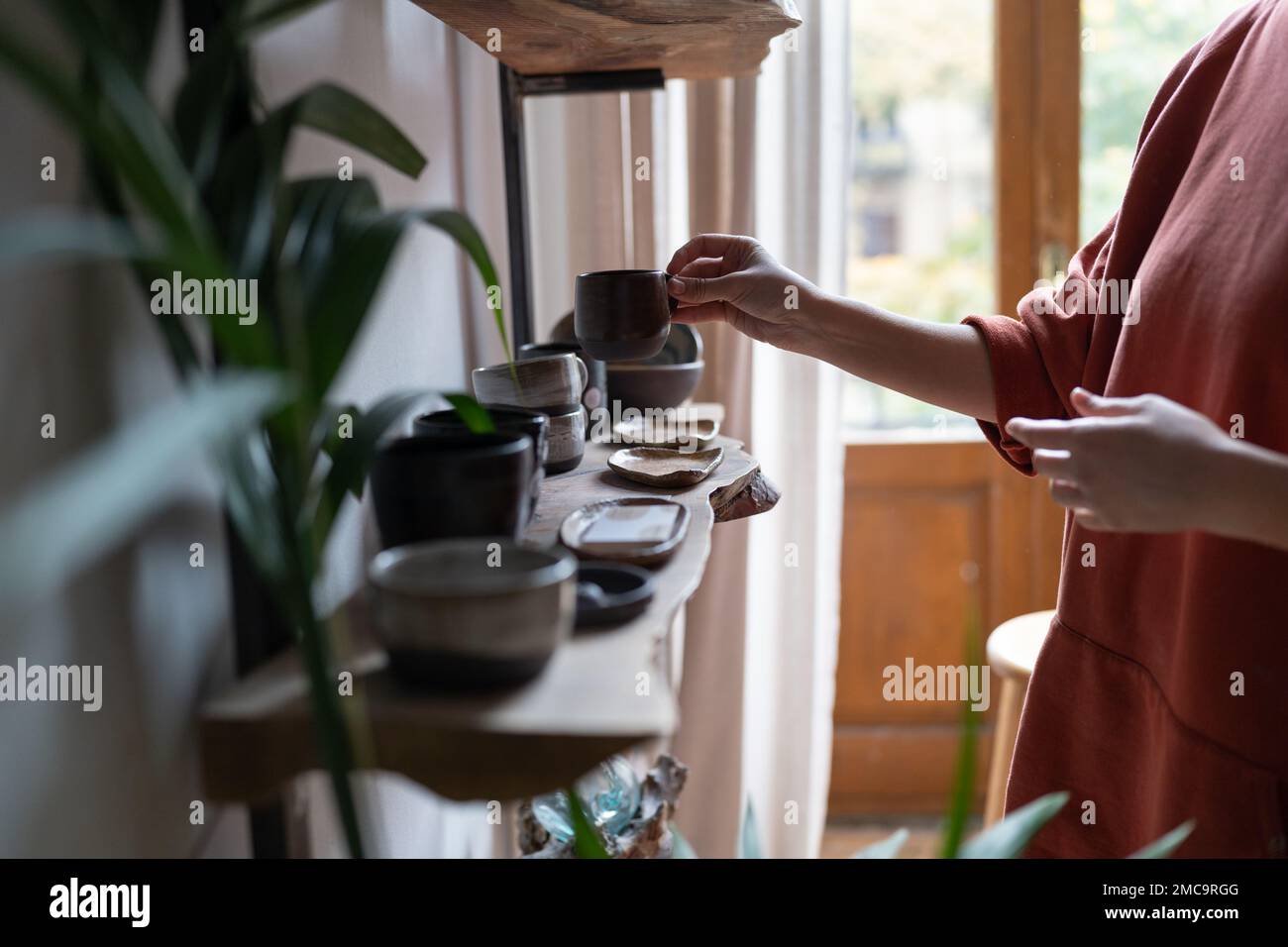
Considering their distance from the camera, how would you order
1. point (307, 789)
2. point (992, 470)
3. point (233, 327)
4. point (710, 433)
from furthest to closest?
point (992, 470) < point (710, 433) < point (307, 789) < point (233, 327)

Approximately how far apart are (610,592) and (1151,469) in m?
0.37

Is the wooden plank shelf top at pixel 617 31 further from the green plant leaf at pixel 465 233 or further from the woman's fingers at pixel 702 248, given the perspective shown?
the green plant leaf at pixel 465 233

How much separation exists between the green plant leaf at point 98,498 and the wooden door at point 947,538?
6.47 ft

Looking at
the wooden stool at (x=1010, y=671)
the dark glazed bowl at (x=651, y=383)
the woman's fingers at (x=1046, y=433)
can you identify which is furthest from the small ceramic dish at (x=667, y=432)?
the wooden stool at (x=1010, y=671)

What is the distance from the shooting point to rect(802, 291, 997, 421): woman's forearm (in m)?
1.12

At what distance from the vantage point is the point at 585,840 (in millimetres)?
632

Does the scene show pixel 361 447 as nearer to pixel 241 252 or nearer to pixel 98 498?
pixel 241 252

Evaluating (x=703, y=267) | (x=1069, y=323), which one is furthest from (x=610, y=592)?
(x=1069, y=323)

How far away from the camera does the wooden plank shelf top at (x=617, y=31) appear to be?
0.97 metres

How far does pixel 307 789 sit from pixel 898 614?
1.74 metres

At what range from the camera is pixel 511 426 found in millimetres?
753

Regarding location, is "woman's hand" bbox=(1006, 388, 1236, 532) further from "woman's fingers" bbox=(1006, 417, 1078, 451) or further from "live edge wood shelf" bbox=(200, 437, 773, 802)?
"live edge wood shelf" bbox=(200, 437, 773, 802)
